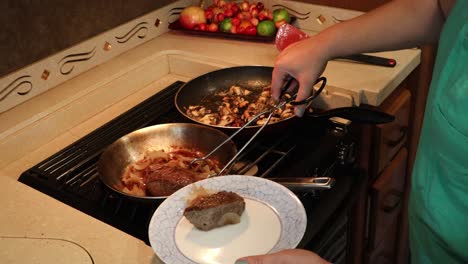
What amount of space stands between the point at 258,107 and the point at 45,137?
21.4 inches

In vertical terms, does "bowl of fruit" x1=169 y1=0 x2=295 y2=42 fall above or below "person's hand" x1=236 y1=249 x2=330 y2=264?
below

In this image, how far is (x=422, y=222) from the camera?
3.01ft

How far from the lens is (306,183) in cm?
99

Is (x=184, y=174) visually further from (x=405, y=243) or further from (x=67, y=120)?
(x=405, y=243)

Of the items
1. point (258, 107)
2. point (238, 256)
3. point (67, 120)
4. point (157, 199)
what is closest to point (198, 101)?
point (258, 107)

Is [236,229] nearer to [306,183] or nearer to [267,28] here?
[306,183]

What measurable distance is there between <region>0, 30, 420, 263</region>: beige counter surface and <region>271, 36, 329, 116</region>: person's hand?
27cm

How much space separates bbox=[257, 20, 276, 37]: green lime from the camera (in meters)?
1.64

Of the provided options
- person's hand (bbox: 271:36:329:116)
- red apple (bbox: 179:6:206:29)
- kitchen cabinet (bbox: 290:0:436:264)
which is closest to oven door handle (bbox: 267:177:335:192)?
person's hand (bbox: 271:36:329:116)

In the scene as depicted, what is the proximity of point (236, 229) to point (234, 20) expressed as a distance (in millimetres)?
957

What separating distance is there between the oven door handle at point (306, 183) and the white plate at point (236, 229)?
2.2 inches

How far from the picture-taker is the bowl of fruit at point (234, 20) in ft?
5.46

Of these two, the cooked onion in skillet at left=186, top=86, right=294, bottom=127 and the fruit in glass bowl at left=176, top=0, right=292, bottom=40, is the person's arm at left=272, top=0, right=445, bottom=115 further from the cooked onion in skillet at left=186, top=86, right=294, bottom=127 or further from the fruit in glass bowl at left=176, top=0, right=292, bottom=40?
the fruit in glass bowl at left=176, top=0, right=292, bottom=40

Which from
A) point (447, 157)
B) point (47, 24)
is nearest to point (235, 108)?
point (47, 24)
